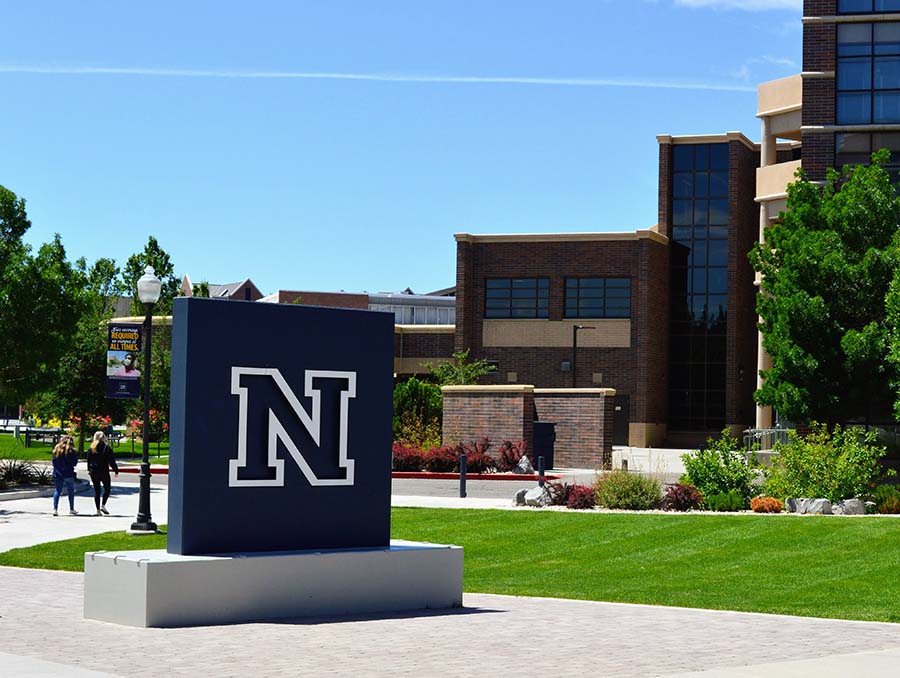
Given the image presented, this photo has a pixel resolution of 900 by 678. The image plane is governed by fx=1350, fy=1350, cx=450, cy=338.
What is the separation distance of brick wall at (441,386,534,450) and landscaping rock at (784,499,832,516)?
17.9 metres

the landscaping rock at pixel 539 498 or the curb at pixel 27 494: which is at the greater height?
the landscaping rock at pixel 539 498

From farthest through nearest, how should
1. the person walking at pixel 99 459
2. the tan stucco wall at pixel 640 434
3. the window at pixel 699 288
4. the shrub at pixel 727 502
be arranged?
the window at pixel 699 288, the tan stucco wall at pixel 640 434, the person walking at pixel 99 459, the shrub at pixel 727 502

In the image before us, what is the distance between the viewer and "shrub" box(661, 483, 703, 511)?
26.0 meters

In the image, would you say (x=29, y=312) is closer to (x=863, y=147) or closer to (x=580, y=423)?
(x=580, y=423)

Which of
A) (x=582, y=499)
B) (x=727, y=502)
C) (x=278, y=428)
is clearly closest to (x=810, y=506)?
(x=727, y=502)

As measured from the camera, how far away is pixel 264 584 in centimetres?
1265

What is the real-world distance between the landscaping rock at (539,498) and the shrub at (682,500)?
8.20ft

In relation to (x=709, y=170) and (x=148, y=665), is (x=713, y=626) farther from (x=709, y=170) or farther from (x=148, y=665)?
(x=709, y=170)

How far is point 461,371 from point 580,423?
1855cm

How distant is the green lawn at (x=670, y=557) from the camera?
15914 millimetres

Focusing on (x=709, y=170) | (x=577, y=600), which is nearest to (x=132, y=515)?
(x=577, y=600)

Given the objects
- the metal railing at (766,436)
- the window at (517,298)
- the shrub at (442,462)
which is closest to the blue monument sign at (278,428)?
the shrub at (442,462)

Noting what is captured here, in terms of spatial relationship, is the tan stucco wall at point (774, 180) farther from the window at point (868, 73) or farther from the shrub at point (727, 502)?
the shrub at point (727, 502)

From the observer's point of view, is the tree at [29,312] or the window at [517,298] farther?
the window at [517,298]
